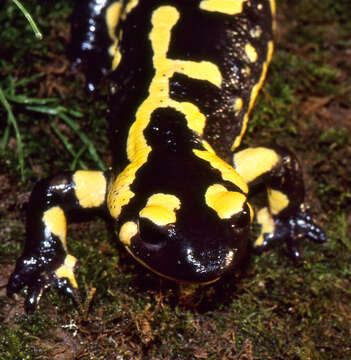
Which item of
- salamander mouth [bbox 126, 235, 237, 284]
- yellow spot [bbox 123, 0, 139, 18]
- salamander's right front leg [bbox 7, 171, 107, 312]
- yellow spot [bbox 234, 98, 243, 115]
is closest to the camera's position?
salamander mouth [bbox 126, 235, 237, 284]

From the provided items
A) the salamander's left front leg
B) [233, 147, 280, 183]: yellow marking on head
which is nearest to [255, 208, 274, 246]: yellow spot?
the salamander's left front leg

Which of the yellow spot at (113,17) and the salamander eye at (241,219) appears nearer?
the salamander eye at (241,219)

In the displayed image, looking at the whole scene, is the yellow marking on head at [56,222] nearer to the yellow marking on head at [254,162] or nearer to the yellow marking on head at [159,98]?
the yellow marking on head at [159,98]

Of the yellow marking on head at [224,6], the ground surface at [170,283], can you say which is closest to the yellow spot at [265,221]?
the ground surface at [170,283]

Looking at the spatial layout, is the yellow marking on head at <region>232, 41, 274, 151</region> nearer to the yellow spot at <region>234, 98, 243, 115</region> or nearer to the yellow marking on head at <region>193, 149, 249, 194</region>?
the yellow spot at <region>234, 98, 243, 115</region>

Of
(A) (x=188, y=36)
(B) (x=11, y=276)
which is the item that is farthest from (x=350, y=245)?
(B) (x=11, y=276)

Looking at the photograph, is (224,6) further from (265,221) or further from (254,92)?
(265,221)
